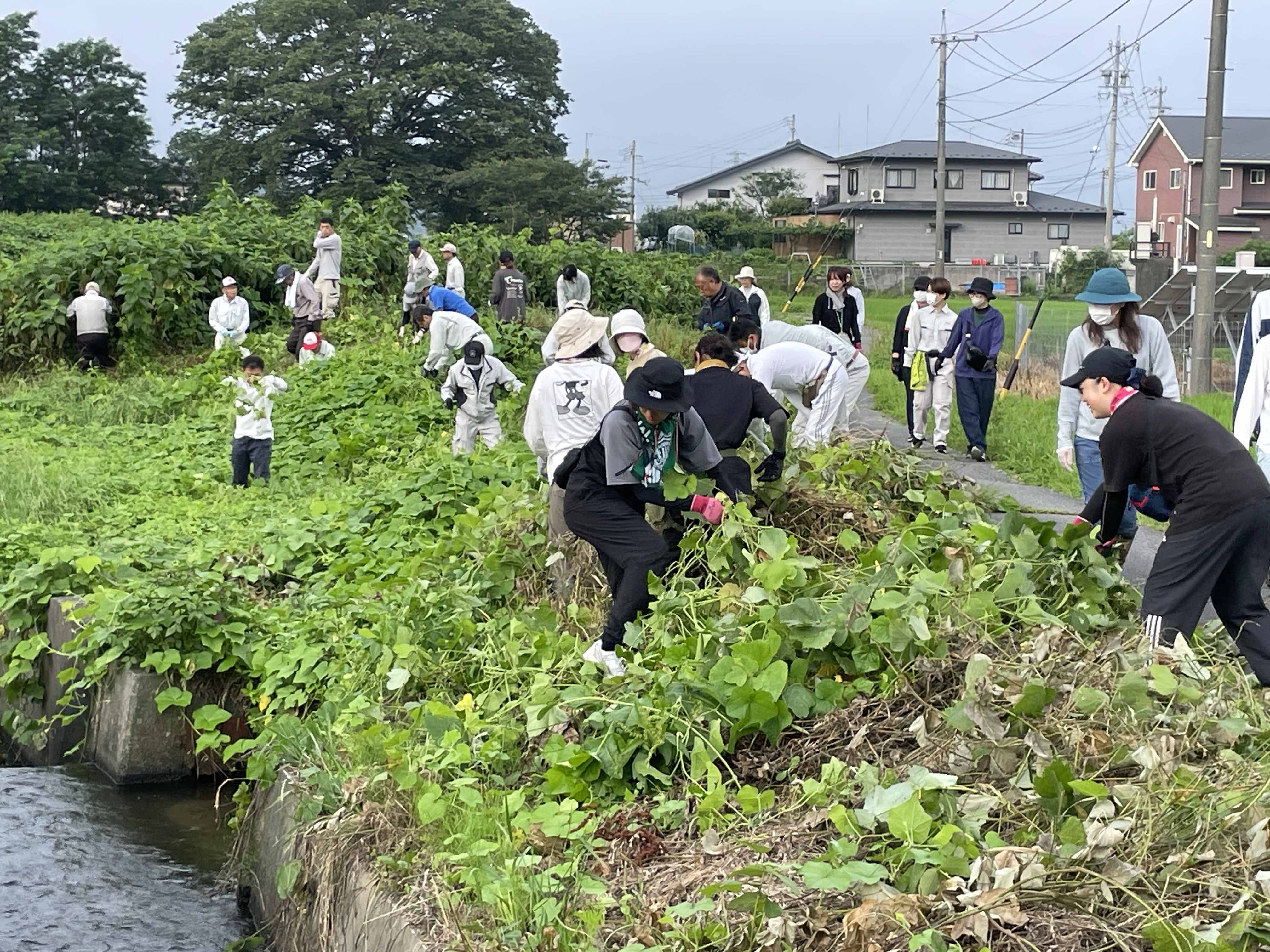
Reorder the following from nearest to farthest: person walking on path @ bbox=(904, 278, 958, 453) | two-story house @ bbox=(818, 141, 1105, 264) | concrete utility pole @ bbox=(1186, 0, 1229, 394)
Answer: person walking on path @ bbox=(904, 278, 958, 453) → concrete utility pole @ bbox=(1186, 0, 1229, 394) → two-story house @ bbox=(818, 141, 1105, 264)

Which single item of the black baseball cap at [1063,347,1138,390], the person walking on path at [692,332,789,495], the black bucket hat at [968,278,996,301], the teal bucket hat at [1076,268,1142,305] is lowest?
the person walking on path at [692,332,789,495]

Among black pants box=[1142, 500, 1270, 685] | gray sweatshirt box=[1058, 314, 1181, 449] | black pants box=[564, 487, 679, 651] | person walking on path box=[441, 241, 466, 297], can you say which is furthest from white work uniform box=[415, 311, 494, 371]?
black pants box=[1142, 500, 1270, 685]

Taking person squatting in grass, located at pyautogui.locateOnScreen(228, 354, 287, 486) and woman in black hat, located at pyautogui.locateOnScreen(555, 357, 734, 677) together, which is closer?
woman in black hat, located at pyautogui.locateOnScreen(555, 357, 734, 677)

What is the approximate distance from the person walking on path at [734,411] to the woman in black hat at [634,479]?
0.62 metres

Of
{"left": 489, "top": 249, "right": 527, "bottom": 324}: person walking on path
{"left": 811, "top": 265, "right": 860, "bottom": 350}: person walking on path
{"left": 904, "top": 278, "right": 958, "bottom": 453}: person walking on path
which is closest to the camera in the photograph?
{"left": 904, "top": 278, "right": 958, "bottom": 453}: person walking on path

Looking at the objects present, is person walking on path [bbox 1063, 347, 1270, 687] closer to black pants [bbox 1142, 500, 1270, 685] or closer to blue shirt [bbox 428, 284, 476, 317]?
black pants [bbox 1142, 500, 1270, 685]

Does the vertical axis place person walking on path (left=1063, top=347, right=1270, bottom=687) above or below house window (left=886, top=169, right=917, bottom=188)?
→ below

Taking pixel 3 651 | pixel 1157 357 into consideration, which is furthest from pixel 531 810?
pixel 3 651

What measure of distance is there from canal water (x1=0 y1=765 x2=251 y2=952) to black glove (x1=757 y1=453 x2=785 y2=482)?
11.4 feet

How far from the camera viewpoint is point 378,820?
5.60 metres

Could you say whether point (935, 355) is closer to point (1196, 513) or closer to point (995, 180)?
point (1196, 513)

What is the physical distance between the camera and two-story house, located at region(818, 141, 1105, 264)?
6644cm

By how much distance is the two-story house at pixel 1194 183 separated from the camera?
56.7 meters

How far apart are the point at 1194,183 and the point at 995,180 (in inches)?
429
